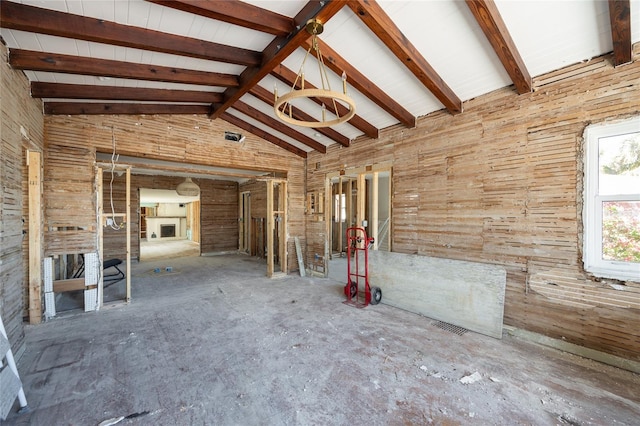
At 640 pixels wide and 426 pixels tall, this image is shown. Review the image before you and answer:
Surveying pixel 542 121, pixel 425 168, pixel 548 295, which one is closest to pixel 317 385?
pixel 548 295

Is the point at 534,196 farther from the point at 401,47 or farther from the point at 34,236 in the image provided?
the point at 34,236

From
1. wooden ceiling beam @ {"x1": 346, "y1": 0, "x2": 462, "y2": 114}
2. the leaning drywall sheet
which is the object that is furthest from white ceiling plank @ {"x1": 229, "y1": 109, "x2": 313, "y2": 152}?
wooden ceiling beam @ {"x1": 346, "y1": 0, "x2": 462, "y2": 114}

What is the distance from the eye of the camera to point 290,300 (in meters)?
4.52

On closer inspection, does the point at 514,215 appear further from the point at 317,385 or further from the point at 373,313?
the point at 317,385

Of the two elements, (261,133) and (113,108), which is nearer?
(113,108)

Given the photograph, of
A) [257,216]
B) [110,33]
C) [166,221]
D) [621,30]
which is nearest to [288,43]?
[110,33]

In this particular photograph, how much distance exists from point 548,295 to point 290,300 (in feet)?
11.4

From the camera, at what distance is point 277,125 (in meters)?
5.39

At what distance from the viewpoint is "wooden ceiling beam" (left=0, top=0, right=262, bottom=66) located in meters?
2.31

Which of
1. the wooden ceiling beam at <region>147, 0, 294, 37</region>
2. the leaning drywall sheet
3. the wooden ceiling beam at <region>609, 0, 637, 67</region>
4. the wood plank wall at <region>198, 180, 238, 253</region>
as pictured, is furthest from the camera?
the wood plank wall at <region>198, 180, 238, 253</region>

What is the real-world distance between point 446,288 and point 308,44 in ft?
11.7

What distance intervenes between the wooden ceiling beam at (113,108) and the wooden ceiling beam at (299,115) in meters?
1.53

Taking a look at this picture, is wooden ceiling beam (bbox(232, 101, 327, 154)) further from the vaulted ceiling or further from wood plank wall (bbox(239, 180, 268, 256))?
wood plank wall (bbox(239, 180, 268, 256))

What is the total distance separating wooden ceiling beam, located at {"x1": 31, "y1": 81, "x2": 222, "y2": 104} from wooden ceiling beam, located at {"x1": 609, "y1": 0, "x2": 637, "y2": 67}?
4.84m
